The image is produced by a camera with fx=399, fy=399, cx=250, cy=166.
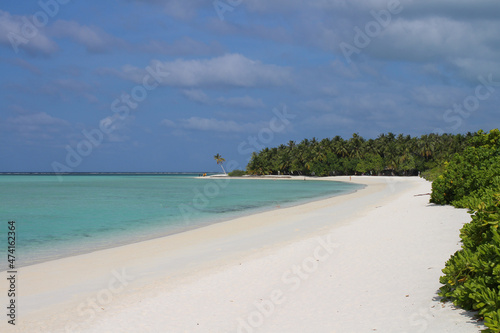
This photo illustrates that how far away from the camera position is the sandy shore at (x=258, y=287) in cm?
670

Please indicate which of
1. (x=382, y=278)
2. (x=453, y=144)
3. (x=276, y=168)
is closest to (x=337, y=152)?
(x=276, y=168)

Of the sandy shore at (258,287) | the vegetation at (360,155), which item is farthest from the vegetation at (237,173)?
the sandy shore at (258,287)

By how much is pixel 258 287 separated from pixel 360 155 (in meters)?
131

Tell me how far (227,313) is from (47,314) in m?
3.75

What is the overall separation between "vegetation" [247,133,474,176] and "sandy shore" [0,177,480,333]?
3892 inches

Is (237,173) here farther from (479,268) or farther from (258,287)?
(479,268)

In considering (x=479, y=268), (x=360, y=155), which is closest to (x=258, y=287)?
(x=479, y=268)

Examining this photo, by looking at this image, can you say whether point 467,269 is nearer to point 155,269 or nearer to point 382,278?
point 382,278

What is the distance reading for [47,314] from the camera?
8070 mm

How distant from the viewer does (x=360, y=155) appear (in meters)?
134

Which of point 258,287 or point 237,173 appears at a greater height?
point 237,173

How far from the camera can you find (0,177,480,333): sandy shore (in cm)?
670

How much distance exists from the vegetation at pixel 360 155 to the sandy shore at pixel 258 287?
324 ft

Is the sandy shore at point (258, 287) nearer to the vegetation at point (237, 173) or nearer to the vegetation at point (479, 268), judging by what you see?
the vegetation at point (479, 268)
